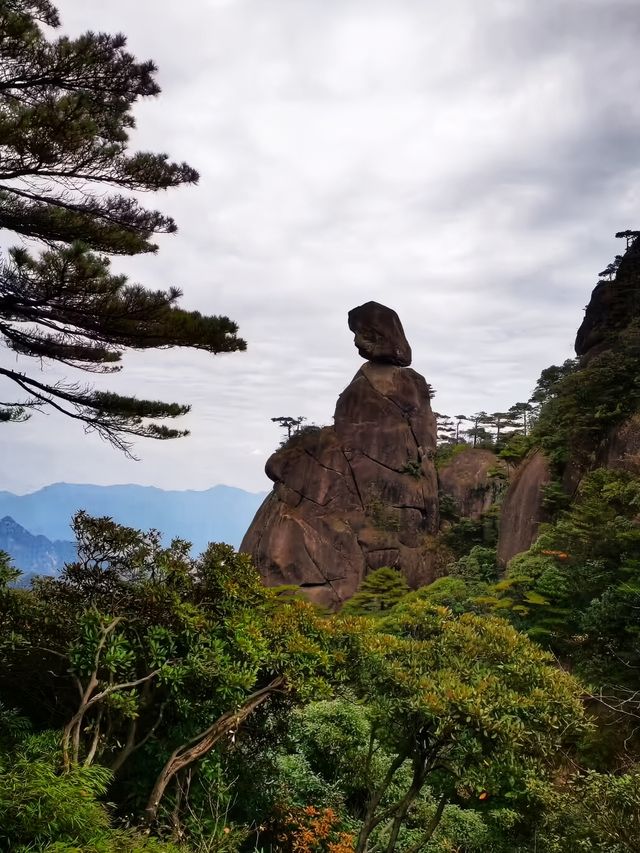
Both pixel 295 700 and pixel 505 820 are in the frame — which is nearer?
pixel 295 700

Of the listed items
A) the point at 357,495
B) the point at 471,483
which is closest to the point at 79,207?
the point at 357,495

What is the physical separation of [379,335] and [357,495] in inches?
308

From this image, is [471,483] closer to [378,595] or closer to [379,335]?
[379,335]

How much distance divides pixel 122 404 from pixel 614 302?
16.7 meters

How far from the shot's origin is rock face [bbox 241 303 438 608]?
2384cm

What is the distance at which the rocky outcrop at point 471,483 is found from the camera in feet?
88.8

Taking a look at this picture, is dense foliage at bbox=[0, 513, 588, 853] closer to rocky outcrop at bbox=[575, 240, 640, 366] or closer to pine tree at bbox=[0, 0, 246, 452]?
pine tree at bbox=[0, 0, 246, 452]

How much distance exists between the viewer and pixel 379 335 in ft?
90.2

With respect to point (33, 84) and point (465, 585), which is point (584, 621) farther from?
point (33, 84)

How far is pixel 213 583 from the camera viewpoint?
6066 mm

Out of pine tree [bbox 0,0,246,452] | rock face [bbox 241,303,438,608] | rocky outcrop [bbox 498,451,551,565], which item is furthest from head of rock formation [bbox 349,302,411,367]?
pine tree [bbox 0,0,246,452]

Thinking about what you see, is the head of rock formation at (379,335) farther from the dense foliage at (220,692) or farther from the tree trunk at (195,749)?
the tree trunk at (195,749)

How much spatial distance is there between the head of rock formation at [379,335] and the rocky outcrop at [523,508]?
36.5ft

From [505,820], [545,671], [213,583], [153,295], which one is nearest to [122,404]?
[153,295]
